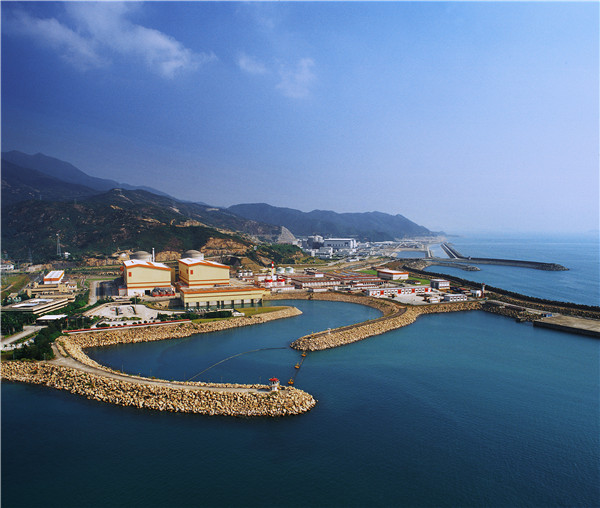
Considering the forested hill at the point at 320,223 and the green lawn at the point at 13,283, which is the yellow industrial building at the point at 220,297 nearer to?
the green lawn at the point at 13,283

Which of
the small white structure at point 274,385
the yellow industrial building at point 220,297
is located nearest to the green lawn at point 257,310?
the yellow industrial building at point 220,297

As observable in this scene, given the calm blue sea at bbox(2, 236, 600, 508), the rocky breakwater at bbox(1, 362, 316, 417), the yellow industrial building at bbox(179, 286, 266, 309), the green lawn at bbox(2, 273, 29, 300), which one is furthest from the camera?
the green lawn at bbox(2, 273, 29, 300)

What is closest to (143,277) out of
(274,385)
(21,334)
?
(21,334)

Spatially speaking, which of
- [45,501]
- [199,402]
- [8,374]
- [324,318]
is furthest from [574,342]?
[8,374]

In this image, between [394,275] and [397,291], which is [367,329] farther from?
[394,275]

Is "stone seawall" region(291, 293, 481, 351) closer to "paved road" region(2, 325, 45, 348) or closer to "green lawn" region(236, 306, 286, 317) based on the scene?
"green lawn" region(236, 306, 286, 317)

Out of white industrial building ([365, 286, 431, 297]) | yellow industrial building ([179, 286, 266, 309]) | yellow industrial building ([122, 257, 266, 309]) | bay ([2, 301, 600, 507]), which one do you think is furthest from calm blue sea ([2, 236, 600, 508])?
white industrial building ([365, 286, 431, 297])
